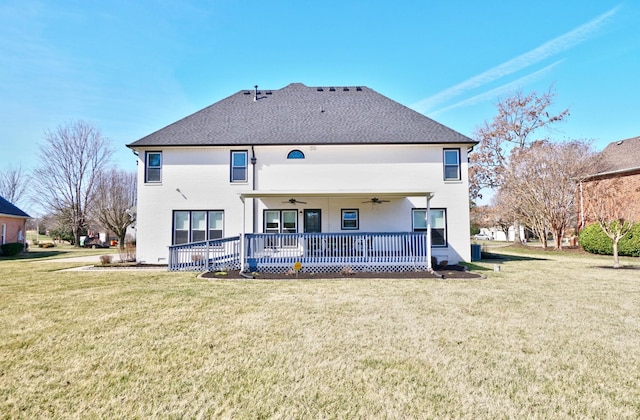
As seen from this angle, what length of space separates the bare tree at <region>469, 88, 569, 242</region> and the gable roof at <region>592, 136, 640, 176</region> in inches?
184

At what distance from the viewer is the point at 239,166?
14820mm

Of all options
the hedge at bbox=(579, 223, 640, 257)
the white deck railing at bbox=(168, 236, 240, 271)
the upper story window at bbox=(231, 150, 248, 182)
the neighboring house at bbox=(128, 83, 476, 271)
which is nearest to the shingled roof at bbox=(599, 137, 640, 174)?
the hedge at bbox=(579, 223, 640, 257)

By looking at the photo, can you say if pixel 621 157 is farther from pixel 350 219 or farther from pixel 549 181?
pixel 350 219

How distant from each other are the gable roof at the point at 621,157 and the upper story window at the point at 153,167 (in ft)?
87.8

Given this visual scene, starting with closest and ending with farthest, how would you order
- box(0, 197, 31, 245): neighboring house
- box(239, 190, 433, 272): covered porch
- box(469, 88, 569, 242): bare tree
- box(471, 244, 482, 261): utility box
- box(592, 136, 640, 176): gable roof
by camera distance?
box(239, 190, 433, 272): covered porch, box(471, 244, 482, 261): utility box, box(592, 136, 640, 176): gable roof, box(0, 197, 31, 245): neighboring house, box(469, 88, 569, 242): bare tree

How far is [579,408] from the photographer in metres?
2.81

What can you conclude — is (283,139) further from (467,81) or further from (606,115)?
(606,115)

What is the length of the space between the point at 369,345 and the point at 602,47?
52.4ft

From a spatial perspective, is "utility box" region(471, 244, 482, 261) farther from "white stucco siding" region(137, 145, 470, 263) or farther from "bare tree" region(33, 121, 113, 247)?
"bare tree" region(33, 121, 113, 247)

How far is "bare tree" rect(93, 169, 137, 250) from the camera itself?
31641 mm

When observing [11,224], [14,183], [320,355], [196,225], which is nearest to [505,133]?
[196,225]

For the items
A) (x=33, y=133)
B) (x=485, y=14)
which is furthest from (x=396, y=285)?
(x=33, y=133)

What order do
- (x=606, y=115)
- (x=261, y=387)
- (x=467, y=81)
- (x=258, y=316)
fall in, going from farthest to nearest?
(x=467, y=81), (x=606, y=115), (x=258, y=316), (x=261, y=387)

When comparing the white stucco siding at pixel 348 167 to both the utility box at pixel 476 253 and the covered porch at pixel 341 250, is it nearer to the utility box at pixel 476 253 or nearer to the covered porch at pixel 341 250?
the covered porch at pixel 341 250
